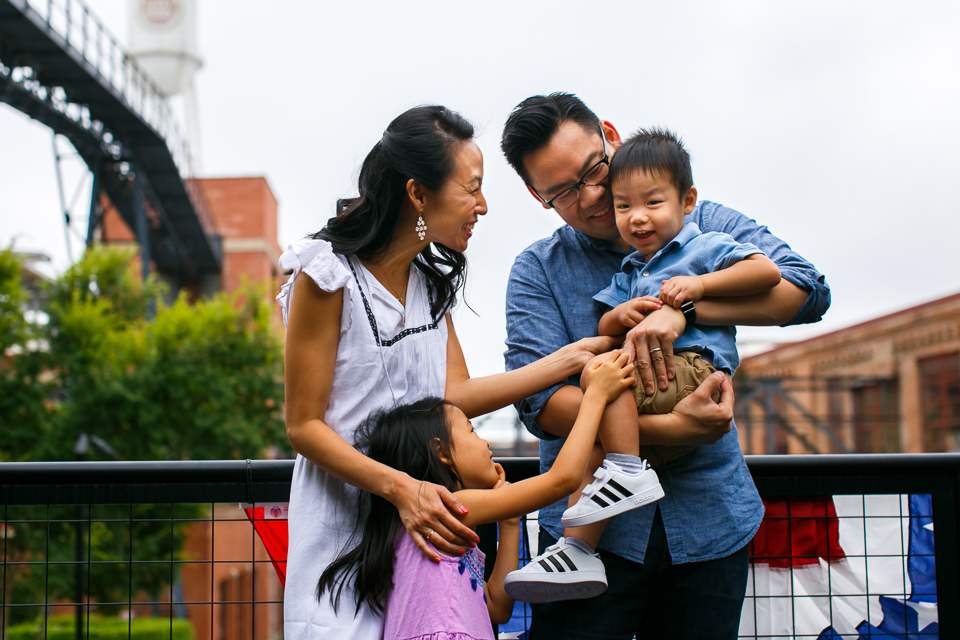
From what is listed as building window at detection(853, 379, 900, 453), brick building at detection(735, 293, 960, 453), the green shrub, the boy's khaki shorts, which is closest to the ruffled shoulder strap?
the boy's khaki shorts

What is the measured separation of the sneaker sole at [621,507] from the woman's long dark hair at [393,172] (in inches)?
31.6

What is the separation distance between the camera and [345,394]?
185 cm

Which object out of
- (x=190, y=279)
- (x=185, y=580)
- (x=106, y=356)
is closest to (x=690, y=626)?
(x=106, y=356)

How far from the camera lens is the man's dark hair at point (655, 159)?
6.67 ft

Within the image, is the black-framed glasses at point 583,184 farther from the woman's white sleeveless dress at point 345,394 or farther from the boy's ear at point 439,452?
the boy's ear at point 439,452

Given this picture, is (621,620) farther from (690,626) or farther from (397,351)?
(397,351)

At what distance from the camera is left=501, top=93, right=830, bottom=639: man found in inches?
73.9

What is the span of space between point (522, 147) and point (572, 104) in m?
0.18

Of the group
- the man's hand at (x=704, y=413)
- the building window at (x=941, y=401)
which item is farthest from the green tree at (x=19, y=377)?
the building window at (x=941, y=401)

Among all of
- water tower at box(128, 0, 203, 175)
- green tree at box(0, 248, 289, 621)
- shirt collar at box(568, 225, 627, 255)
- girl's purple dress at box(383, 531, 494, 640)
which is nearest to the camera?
girl's purple dress at box(383, 531, 494, 640)

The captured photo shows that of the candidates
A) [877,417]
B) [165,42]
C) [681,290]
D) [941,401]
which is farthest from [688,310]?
[165,42]

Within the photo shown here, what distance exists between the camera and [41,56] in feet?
52.4

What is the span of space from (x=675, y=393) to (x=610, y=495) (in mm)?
289

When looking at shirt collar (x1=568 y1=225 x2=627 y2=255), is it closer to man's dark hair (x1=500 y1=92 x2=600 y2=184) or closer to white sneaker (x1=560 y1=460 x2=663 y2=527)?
man's dark hair (x1=500 y1=92 x2=600 y2=184)
